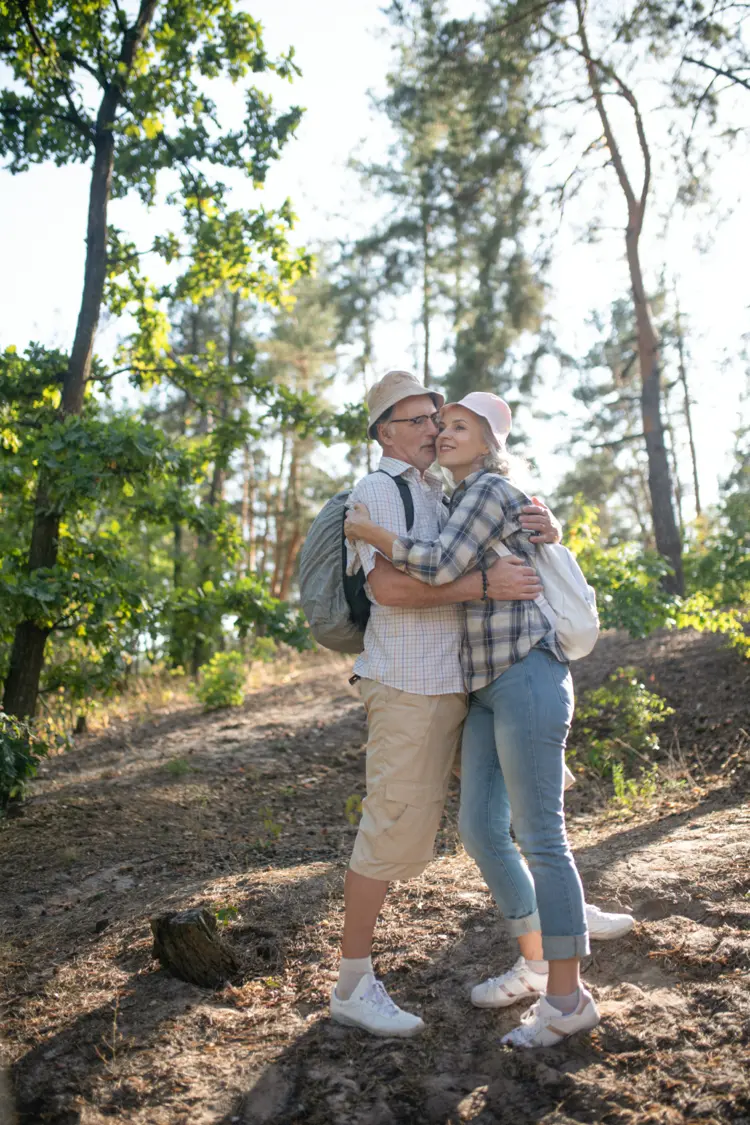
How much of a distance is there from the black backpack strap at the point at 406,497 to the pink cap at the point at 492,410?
28 cm

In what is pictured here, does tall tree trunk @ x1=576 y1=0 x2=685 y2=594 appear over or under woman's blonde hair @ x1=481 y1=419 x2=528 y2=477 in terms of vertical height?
over

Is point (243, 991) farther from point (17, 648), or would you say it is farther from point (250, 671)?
point (250, 671)

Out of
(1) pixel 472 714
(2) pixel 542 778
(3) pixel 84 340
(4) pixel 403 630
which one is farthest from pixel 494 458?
(3) pixel 84 340

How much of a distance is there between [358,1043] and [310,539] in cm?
162

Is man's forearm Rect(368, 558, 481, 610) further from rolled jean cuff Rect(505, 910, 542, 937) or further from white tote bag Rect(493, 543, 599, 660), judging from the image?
rolled jean cuff Rect(505, 910, 542, 937)

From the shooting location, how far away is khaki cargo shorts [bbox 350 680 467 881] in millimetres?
2848

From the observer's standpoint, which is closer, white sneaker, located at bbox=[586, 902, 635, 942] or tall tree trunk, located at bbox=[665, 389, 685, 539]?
white sneaker, located at bbox=[586, 902, 635, 942]

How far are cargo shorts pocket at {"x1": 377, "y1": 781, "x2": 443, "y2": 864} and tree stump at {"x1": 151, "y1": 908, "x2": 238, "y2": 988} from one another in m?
0.94

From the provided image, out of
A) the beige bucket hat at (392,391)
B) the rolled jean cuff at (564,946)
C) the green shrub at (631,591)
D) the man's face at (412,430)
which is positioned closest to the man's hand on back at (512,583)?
the man's face at (412,430)

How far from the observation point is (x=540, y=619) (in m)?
2.82

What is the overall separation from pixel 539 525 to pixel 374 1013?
1638mm

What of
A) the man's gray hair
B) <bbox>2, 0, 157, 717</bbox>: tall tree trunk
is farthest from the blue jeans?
<bbox>2, 0, 157, 717</bbox>: tall tree trunk

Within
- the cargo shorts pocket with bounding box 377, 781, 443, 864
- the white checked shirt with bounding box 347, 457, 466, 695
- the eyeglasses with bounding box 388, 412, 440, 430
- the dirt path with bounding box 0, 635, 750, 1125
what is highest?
the eyeglasses with bounding box 388, 412, 440, 430

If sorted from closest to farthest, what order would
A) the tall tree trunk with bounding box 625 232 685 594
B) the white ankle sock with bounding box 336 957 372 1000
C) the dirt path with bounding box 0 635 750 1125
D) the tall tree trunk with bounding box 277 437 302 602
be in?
the dirt path with bounding box 0 635 750 1125 < the white ankle sock with bounding box 336 957 372 1000 < the tall tree trunk with bounding box 625 232 685 594 < the tall tree trunk with bounding box 277 437 302 602
